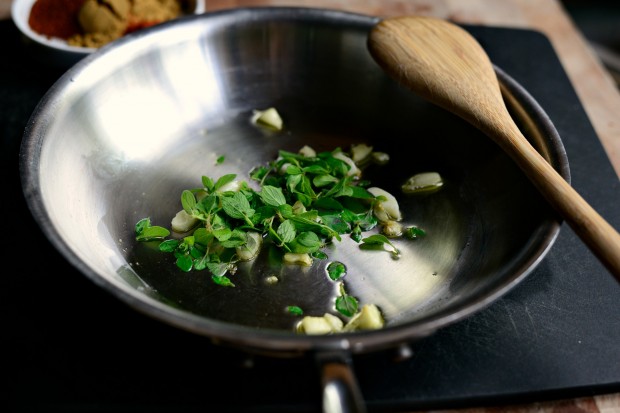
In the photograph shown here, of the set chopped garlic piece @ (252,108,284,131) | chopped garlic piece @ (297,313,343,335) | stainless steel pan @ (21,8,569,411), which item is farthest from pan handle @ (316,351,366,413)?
chopped garlic piece @ (252,108,284,131)

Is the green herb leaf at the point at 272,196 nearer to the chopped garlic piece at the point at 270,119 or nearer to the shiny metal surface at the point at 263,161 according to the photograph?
the shiny metal surface at the point at 263,161

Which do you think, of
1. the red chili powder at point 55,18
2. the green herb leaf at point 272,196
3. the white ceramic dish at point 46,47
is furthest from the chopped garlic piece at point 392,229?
the red chili powder at point 55,18

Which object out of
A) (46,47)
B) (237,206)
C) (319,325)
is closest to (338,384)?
(319,325)

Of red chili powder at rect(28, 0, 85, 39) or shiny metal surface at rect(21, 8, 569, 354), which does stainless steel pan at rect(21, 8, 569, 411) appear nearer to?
shiny metal surface at rect(21, 8, 569, 354)

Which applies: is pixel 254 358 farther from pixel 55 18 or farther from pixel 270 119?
pixel 55 18

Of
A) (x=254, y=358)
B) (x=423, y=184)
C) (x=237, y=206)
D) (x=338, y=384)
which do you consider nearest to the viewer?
(x=338, y=384)

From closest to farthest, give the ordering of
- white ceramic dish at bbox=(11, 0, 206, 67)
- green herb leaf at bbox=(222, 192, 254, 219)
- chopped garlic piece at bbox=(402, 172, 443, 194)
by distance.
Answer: green herb leaf at bbox=(222, 192, 254, 219)
chopped garlic piece at bbox=(402, 172, 443, 194)
white ceramic dish at bbox=(11, 0, 206, 67)
